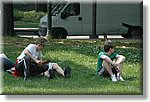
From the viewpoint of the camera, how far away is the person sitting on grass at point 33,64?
7.32 m

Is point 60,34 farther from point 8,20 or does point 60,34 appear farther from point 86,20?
point 8,20

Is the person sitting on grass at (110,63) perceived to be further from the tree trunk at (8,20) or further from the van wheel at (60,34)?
the van wheel at (60,34)

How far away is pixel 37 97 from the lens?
6309 mm

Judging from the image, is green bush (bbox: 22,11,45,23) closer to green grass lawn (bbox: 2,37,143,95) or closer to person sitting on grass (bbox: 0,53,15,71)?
green grass lawn (bbox: 2,37,143,95)

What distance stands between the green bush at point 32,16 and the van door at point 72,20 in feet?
3.91

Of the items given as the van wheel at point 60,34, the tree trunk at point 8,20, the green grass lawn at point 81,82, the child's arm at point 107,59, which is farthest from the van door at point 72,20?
the child's arm at point 107,59

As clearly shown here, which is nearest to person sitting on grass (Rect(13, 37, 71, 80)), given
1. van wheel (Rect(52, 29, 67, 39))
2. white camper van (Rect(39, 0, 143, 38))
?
white camper van (Rect(39, 0, 143, 38))

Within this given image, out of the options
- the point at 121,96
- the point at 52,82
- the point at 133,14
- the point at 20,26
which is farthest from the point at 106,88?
the point at 20,26

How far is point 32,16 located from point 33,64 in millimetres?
11602

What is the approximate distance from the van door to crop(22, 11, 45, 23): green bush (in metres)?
1.19

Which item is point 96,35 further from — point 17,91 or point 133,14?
point 17,91

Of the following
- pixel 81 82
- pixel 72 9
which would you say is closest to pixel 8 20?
pixel 72 9

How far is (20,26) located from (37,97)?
37.4ft

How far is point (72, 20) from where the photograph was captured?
17.8 metres
